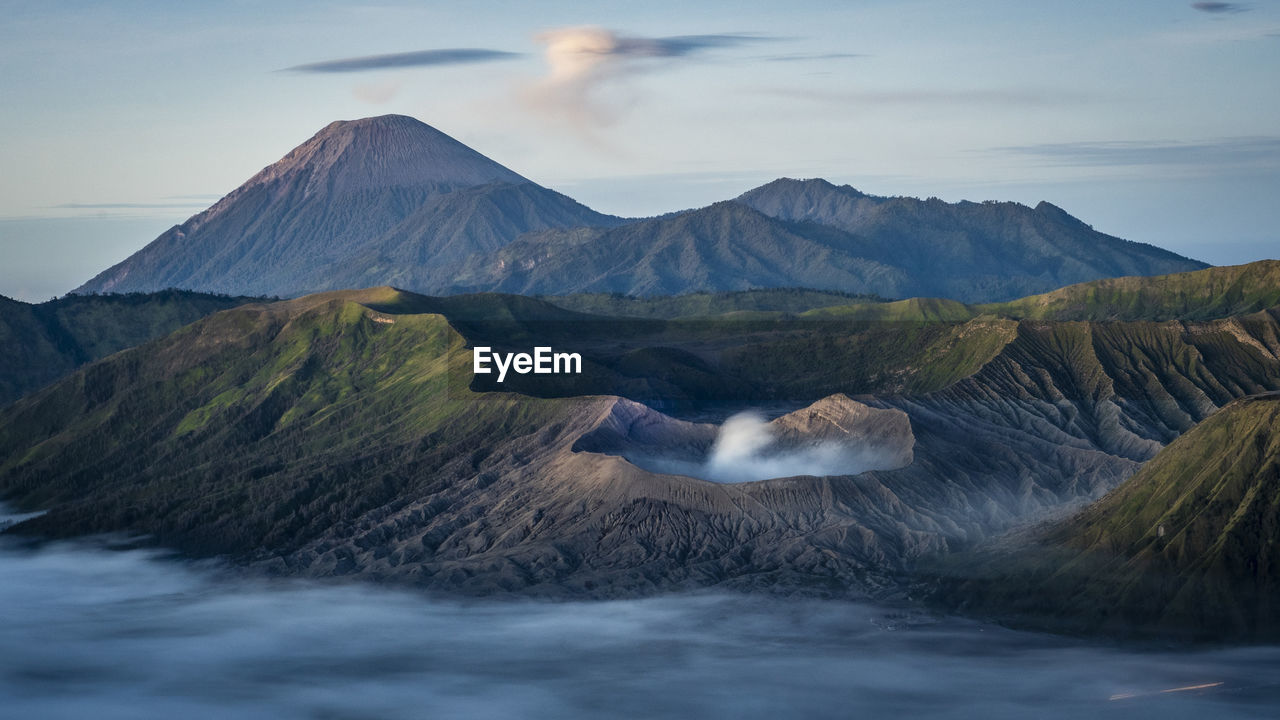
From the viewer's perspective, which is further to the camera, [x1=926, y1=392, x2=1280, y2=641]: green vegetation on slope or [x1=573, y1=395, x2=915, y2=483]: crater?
[x1=573, y1=395, x2=915, y2=483]: crater

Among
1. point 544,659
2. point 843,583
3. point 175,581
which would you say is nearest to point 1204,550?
point 843,583

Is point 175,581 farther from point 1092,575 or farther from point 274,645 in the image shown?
point 1092,575

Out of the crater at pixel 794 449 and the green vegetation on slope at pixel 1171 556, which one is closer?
the green vegetation on slope at pixel 1171 556

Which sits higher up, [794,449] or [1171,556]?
[794,449]

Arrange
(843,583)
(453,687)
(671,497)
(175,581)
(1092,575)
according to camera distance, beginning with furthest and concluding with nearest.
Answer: (175,581), (671,497), (843,583), (1092,575), (453,687)

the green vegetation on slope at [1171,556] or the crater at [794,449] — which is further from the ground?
the crater at [794,449]

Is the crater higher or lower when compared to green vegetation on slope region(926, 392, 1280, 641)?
higher

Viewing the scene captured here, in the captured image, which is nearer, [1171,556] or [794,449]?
[1171,556]

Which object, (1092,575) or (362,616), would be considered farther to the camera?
(362,616)
